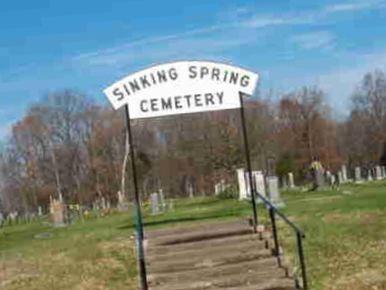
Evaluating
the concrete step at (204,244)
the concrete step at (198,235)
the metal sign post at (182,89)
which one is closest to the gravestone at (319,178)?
the metal sign post at (182,89)

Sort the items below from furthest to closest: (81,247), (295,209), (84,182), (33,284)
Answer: (84,182)
(295,209)
(81,247)
(33,284)

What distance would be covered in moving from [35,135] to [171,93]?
246 feet

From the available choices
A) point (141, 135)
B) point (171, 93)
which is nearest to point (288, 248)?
point (171, 93)

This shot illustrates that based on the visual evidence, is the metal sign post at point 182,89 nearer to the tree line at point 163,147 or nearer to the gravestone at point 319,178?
the gravestone at point 319,178

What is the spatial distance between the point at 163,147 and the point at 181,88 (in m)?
65.0

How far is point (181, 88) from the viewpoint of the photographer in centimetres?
1731

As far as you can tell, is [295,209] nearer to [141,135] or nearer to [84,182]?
[141,135]

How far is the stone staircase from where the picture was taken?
48.5 feet

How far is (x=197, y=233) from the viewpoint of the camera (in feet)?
54.9

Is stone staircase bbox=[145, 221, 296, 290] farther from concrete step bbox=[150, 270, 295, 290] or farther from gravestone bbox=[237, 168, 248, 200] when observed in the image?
gravestone bbox=[237, 168, 248, 200]

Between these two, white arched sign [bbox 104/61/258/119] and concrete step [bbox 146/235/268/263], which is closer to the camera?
concrete step [bbox 146/235/268/263]

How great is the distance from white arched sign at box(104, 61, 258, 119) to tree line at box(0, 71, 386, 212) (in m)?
52.4

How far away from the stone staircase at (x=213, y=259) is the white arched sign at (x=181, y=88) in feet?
8.50

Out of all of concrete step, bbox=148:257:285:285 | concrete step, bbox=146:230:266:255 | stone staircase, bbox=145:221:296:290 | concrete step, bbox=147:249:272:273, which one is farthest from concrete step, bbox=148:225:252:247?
concrete step, bbox=148:257:285:285
